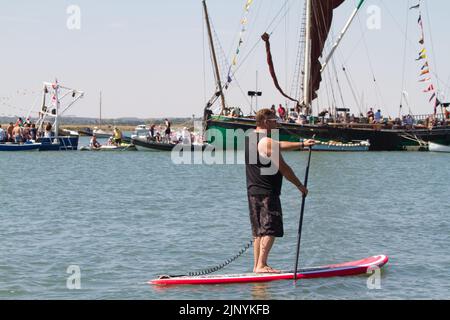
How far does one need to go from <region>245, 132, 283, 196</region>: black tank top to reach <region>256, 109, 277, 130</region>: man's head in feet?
0.45

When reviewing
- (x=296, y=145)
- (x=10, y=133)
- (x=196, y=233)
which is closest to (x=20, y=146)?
(x=10, y=133)

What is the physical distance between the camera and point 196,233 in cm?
2141

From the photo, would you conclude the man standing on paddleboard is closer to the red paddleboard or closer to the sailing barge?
the red paddleboard

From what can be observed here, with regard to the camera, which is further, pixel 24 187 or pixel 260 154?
pixel 24 187

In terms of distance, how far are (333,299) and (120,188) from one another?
79.1 ft

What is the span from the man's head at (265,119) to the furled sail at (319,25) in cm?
5193

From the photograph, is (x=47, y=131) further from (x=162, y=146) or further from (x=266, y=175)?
(x=266, y=175)

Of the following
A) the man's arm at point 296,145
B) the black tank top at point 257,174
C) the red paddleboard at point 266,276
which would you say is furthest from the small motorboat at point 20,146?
the man's arm at point 296,145

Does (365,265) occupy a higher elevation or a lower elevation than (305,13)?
lower

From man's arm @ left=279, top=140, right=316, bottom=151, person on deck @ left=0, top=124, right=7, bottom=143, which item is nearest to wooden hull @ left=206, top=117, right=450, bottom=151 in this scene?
person on deck @ left=0, top=124, right=7, bottom=143

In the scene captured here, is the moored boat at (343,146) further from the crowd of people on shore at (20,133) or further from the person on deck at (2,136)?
the person on deck at (2,136)
